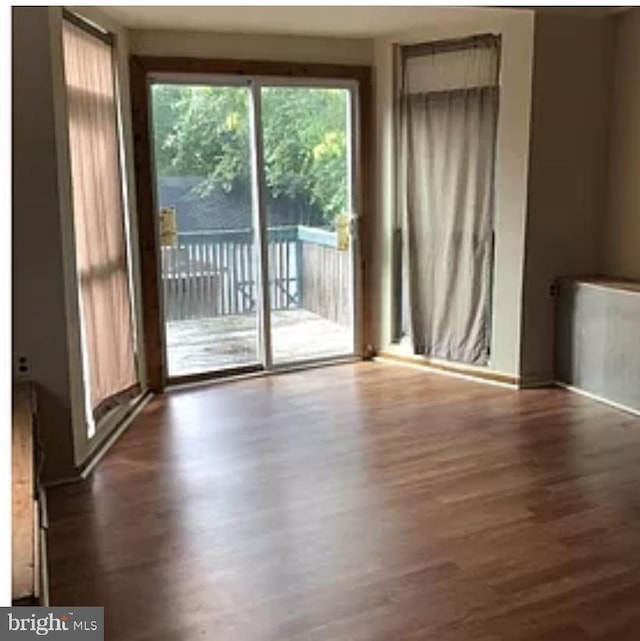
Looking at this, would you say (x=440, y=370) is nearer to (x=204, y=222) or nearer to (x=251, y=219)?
(x=251, y=219)

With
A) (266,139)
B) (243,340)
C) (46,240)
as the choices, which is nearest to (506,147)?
(266,139)

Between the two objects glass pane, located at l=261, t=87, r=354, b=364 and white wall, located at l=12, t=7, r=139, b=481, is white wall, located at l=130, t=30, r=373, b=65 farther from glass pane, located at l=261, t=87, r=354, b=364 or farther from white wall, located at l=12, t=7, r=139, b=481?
white wall, located at l=12, t=7, r=139, b=481

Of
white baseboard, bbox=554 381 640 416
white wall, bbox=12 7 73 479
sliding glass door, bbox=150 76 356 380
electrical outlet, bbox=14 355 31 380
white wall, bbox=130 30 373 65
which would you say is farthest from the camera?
sliding glass door, bbox=150 76 356 380

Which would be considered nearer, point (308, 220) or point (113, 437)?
point (113, 437)

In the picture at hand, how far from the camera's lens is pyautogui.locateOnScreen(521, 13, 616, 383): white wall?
4.59 meters

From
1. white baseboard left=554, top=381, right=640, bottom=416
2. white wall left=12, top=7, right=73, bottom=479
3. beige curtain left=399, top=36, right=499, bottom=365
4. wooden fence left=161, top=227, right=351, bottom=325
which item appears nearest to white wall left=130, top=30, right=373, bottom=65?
beige curtain left=399, top=36, right=499, bottom=365

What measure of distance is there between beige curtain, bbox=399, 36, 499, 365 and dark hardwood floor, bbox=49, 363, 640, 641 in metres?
0.73

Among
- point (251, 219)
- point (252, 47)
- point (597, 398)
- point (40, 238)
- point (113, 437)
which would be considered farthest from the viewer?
point (251, 219)

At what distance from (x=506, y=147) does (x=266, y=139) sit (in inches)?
→ 63.9

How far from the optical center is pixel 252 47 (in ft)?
16.3

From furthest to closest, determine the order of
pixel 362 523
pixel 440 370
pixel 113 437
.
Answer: pixel 440 370 → pixel 113 437 → pixel 362 523

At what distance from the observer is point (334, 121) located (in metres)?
5.38

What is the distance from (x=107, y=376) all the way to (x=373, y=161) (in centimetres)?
256

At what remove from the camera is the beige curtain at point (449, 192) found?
4.84 meters
